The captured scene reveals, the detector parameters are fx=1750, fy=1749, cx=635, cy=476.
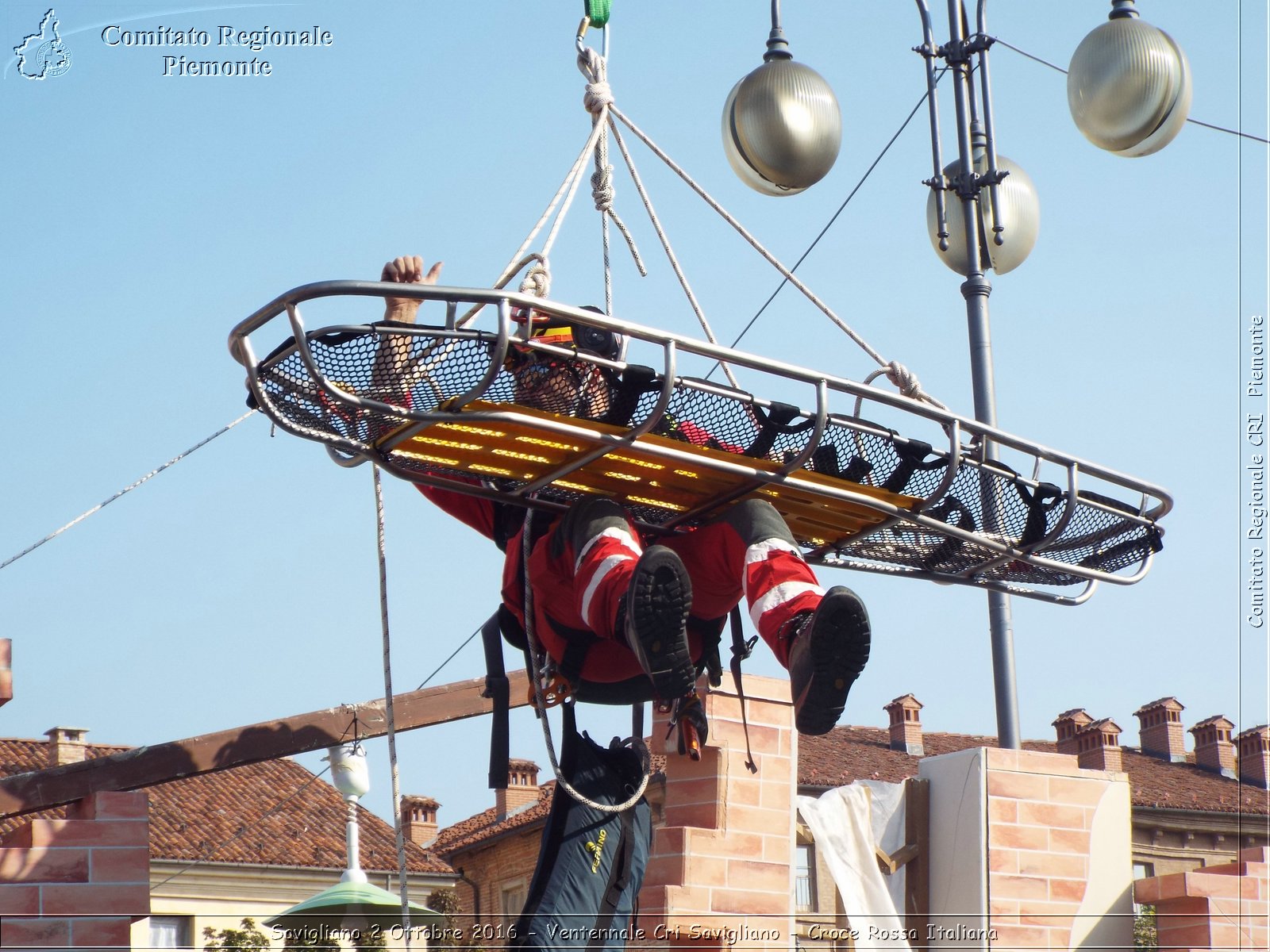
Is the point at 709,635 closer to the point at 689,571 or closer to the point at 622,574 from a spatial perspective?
the point at 689,571

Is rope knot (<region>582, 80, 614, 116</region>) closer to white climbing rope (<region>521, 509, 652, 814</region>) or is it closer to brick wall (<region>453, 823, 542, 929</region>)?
white climbing rope (<region>521, 509, 652, 814</region>)

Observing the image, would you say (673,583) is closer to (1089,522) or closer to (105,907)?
(1089,522)

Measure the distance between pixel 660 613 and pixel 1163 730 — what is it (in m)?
32.1

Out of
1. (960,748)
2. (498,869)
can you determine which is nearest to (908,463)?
(498,869)

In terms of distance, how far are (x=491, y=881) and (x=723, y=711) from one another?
72.6 feet

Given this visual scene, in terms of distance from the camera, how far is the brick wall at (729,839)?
5.80 m

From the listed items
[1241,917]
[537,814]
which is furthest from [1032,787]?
[537,814]

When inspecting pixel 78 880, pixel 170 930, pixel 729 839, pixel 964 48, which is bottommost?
pixel 170 930

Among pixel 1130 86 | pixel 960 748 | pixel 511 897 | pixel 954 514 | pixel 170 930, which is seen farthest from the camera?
pixel 960 748

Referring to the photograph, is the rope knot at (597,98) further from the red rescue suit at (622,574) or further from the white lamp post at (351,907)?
the white lamp post at (351,907)

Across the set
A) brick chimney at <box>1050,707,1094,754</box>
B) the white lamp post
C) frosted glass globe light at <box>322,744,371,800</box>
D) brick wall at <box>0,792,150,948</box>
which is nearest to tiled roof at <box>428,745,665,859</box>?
brick chimney at <box>1050,707,1094,754</box>

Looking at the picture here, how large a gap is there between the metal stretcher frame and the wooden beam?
194 centimetres

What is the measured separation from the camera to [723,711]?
6148 mm

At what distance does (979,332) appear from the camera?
23.3 ft
